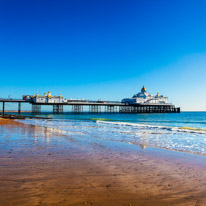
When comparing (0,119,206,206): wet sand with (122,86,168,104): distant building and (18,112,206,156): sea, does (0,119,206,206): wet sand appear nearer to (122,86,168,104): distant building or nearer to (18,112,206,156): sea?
(18,112,206,156): sea

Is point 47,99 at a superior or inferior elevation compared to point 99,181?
superior

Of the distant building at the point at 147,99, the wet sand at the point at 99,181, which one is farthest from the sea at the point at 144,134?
the distant building at the point at 147,99

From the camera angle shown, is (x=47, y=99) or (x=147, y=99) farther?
(x=147, y=99)

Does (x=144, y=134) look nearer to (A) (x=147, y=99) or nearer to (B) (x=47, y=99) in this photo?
(B) (x=47, y=99)

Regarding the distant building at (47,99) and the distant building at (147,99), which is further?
the distant building at (147,99)

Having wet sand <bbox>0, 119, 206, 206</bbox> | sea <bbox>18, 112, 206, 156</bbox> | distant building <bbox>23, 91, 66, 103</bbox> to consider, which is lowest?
sea <bbox>18, 112, 206, 156</bbox>

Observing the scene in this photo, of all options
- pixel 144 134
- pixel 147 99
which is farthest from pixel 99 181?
pixel 147 99

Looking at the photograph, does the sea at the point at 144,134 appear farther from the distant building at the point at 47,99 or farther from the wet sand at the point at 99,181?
the distant building at the point at 47,99

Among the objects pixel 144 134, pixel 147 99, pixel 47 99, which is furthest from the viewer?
pixel 147 99

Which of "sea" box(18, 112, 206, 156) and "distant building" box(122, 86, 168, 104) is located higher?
"distant building" box(122, 86, 168, 104)

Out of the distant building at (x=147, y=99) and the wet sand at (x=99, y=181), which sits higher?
the distant building at (x=147, y=99)

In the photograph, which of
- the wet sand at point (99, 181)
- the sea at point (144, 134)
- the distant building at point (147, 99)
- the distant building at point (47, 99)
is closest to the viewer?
the wet sand at point (99, 181)

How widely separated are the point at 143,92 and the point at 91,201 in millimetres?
140786

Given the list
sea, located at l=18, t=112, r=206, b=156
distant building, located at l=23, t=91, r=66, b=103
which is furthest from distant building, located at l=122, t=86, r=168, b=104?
sea, located at l=18, t=112, r=206, b=156
